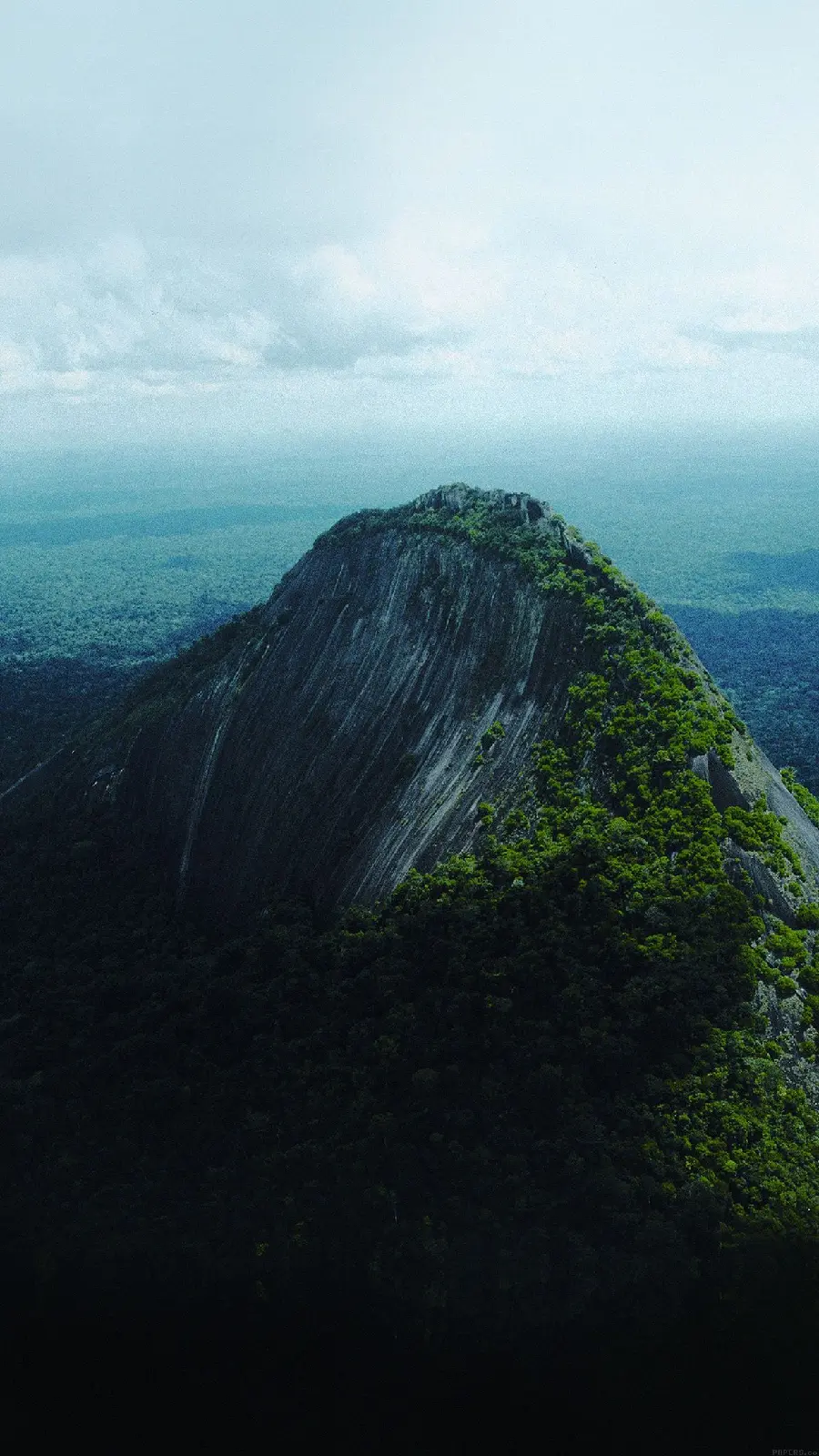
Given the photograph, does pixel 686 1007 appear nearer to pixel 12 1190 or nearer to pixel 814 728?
pixel 12 1190

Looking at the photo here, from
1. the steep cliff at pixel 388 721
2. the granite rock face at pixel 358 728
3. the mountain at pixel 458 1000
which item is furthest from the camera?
the granite rock face at pixel 358 728

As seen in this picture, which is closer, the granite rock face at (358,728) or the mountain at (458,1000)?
the mountain at (458,1000)

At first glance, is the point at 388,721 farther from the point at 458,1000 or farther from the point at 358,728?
the point at 458,1000

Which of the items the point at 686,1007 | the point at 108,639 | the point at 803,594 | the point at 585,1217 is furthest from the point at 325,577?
the point at 803,594

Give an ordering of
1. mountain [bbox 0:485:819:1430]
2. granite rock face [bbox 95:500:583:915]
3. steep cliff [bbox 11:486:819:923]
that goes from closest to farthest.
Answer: mountain [bbox 0:485:819:1430] < steep cliff [bbox 11:486:819:923] < granite rock face [bbox 95:500:583:915]

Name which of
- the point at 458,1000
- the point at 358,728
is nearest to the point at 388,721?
the point at 358,728

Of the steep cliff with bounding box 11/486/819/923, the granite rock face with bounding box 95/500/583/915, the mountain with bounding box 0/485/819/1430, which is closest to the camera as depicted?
the mountain with bounding box 0/485/819/1430
